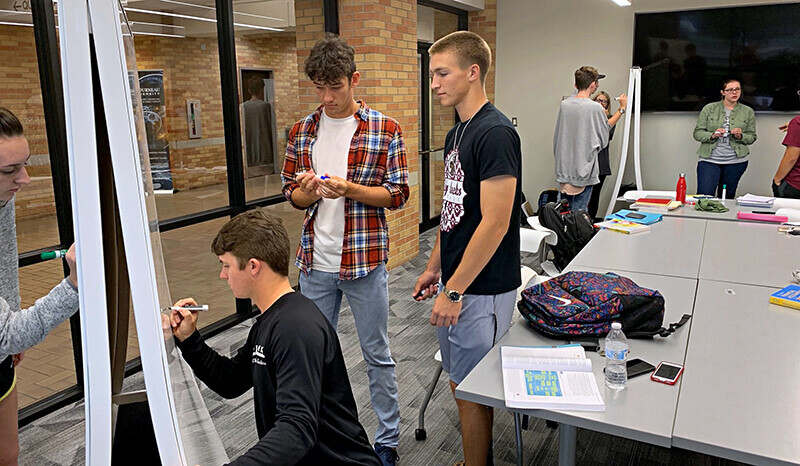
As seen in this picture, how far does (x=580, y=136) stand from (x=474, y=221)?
3613mm

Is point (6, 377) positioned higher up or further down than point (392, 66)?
further down

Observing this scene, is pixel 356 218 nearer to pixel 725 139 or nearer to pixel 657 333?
pixel 657 333

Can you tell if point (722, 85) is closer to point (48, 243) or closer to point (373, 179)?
point (373, 179)

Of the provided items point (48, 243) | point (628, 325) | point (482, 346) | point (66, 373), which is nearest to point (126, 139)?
point (482, 346)

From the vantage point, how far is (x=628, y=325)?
2.00 m

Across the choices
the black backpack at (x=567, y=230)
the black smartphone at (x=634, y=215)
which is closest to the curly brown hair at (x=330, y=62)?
the black backpack at (x=567, y=230)

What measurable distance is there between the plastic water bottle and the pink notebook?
106 inches

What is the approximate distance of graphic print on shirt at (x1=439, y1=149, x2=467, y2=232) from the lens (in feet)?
6.81

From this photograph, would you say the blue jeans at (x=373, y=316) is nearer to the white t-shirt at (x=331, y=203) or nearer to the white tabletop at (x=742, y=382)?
the white t-shirt at (x=331, y=203)

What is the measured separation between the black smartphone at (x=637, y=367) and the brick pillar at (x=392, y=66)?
3477 mm

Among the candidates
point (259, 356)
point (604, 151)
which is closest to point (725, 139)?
point (604, 151)

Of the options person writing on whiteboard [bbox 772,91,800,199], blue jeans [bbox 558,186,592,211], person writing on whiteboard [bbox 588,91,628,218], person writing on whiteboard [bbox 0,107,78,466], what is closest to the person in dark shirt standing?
person writing on whiteboard [bbox 0,107,78,466]

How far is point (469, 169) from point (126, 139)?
4.88ft

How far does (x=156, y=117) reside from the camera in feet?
13.7
